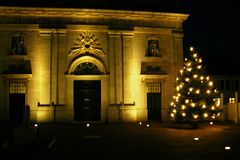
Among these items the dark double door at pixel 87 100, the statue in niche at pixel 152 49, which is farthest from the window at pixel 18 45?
the statue in niche at pixel 152 49

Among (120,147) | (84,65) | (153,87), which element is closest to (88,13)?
(84,65)

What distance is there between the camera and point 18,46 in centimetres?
2972

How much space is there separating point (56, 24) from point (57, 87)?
523 centimetres

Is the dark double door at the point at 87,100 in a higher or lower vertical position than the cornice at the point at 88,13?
lower

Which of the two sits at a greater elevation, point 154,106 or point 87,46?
point 87,46

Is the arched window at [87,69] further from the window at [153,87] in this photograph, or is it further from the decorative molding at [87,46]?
the window at [153,87]

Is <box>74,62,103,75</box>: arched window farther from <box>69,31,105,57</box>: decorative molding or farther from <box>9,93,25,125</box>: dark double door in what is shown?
<box>9,93,25,125</box>: dark double door

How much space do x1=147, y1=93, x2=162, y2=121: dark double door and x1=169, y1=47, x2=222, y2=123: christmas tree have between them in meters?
5.32

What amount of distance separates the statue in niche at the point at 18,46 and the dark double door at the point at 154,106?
36.9 ft

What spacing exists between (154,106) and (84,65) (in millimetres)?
7042

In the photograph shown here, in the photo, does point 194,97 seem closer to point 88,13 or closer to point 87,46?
point 87,46

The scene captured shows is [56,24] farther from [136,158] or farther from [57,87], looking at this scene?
[136,158]

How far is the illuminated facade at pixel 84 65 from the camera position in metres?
29.4

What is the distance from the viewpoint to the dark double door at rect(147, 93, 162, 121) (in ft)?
103
